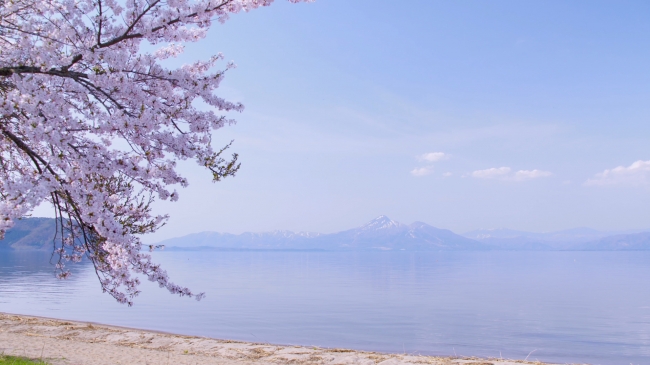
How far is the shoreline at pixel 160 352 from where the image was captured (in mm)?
16828

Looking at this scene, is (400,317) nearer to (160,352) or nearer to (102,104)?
(160,352)

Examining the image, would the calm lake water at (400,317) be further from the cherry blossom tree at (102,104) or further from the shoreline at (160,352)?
the cherry blossom tree at (102,104)

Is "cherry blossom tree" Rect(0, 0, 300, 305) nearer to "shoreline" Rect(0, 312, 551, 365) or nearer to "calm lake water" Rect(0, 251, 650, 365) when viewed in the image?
"shoreline" Rect(0, 312, 551, 365)

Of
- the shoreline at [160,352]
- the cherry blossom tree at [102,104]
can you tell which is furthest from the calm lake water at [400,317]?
the cherry blossom tree at [102,104]

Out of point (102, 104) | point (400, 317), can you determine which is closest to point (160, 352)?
point (102, 104)

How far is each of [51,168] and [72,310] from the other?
38.5 m

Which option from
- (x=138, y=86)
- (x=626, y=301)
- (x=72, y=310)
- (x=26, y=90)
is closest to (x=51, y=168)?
(x=26, y=90)

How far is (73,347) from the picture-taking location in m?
18.8

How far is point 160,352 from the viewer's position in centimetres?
1858

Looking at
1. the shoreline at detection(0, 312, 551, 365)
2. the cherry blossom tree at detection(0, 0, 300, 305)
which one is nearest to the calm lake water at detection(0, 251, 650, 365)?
the shoreline at detection(0, 312, 551, 365)

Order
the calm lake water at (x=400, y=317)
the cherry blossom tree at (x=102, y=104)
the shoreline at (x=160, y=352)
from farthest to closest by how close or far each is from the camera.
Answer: the calm lake water at (x=400, y=317) → the shoreline at (x=160, y=352) → the cherry blossom tree at (x=102, y=104)

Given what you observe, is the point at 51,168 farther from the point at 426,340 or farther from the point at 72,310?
the point at 72,310

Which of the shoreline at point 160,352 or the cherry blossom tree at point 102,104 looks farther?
the shoreline at point 160,352

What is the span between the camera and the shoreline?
16.8m
